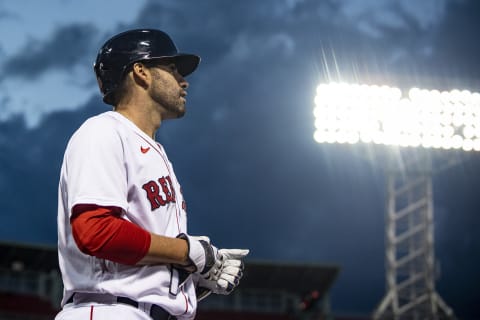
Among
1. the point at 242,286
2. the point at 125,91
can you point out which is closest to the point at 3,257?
the point at 242,286

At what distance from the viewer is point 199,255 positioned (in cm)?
278

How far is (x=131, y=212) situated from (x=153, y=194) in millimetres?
113

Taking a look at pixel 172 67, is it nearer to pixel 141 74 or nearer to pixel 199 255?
pixel 141 74

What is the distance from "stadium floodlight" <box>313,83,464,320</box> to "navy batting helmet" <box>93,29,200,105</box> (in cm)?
1952

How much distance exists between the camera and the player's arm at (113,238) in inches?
100

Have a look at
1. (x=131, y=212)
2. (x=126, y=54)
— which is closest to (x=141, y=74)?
(x=126, y=54)

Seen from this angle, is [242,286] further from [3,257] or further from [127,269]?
[127,269]

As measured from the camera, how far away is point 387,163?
22953 mm

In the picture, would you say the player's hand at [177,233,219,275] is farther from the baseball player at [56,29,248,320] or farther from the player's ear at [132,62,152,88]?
the player's ear at [132,62,152,88]

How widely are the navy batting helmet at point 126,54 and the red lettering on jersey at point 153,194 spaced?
541mm

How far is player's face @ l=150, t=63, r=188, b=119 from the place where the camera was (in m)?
3.11

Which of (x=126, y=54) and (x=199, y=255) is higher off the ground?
(x=126, y=54)

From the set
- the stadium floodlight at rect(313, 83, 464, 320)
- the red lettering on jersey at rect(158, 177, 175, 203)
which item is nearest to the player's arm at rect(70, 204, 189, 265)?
the red lettering on jersey at rect(158, 177, 175, 203)

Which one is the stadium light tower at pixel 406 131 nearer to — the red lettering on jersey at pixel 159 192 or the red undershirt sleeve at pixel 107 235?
the red lettering on jersey at pixel 159 192
